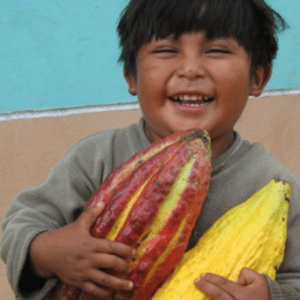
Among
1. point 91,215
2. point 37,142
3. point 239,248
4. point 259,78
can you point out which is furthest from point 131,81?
point 37,142

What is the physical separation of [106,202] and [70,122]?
1.02 meters

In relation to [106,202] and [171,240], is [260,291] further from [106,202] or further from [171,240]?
[106,202]

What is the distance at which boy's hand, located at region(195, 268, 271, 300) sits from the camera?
1011mm

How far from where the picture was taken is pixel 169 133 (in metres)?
1.29

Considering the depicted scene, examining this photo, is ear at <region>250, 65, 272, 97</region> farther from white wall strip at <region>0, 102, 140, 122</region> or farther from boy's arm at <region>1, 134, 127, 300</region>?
white wall strip at <region>0, 102, 140, 122</region>

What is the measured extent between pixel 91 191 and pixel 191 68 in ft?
1.31

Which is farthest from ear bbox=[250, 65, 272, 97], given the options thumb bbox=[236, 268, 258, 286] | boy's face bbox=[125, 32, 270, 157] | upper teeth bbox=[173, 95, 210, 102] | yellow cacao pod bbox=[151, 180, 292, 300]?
thumb bbox=[236, 268, 258, 286]

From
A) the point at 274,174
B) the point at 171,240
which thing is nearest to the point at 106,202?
the point at 171,240

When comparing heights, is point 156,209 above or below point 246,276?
above

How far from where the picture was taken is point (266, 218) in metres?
1.06

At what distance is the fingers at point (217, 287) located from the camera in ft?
3.30

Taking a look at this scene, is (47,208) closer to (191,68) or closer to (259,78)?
(191,68)

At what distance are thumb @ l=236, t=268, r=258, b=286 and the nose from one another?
44 centimetres

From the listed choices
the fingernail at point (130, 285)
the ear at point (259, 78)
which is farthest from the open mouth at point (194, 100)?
the fingernail at point (130, 285)
